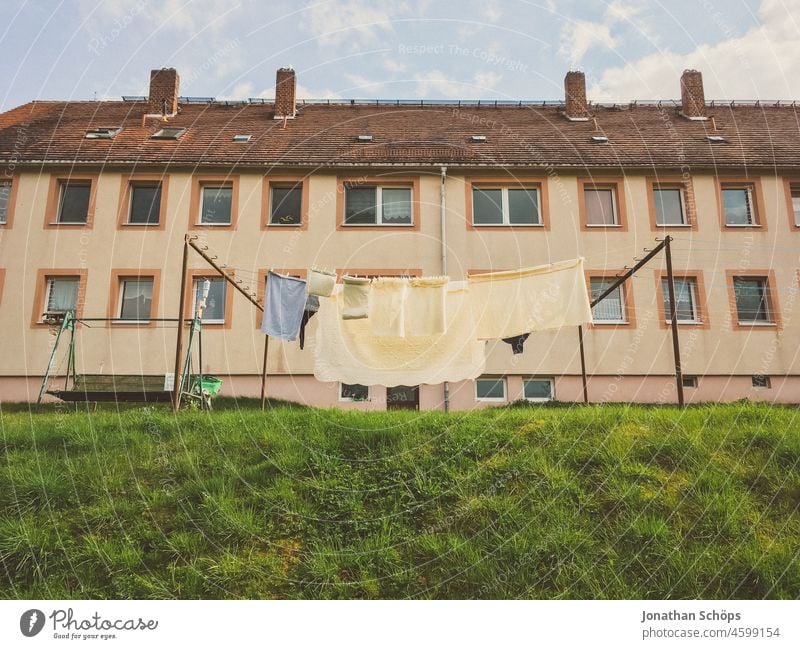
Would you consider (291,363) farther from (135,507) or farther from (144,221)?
(135,507)

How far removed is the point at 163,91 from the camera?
70.1 ft

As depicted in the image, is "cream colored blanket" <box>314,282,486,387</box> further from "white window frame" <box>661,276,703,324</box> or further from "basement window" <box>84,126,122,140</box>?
"basement window" <box>84,126,122,140</box>

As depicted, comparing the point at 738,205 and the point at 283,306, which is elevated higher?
the point at 738,205

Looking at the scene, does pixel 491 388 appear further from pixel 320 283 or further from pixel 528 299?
pixel 320 283

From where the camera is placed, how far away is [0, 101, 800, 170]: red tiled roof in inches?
706

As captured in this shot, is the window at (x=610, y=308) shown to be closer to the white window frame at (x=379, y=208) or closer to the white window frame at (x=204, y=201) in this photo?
the white window frame at (x=379, y=208)

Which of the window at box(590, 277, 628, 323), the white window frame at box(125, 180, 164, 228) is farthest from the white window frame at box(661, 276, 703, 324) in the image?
the white window frame at box(125, 180, 164, 228)

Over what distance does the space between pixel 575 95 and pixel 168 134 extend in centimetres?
1331

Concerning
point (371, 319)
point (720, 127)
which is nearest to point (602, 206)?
point (720, 127)

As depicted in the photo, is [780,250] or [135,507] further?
[780,250]

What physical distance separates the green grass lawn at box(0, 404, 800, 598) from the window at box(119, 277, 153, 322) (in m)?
9.27

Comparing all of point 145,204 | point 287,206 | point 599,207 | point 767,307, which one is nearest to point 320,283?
point 287,206
